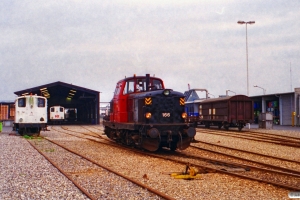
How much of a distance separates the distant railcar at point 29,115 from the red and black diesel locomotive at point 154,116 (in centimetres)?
1133

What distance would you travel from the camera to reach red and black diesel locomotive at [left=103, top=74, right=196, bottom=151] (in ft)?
46.6

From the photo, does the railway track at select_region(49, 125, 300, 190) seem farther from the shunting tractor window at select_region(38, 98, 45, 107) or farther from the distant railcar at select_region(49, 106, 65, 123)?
the distant railcar at select_region(49, 106, 65, 123)

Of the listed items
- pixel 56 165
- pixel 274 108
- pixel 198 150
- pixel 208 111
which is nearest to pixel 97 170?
pixel 56 165

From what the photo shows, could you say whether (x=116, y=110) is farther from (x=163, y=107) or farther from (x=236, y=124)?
(x=236, y=124)

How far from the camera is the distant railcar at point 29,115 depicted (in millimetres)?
25703

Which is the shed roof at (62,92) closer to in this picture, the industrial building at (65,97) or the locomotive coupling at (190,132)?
the industrial building at (65,97)

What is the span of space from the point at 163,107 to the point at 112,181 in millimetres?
5978

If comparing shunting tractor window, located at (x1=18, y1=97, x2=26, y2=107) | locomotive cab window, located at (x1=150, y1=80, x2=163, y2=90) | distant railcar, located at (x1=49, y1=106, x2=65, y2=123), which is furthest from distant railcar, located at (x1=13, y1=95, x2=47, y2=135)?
distant railcar, located at (x1=49, y1=106, x2=65, y2=123)

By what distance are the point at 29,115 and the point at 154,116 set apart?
1391 centimetres

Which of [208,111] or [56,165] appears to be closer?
[56,165]

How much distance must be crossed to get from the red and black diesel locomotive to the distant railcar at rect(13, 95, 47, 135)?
446 inches

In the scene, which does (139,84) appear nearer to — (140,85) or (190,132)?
(140,85)

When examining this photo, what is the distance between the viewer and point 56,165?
11.5m

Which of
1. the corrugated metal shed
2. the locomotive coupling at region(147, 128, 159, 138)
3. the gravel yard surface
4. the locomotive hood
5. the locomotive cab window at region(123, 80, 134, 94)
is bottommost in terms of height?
the gravel yard surface
